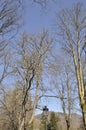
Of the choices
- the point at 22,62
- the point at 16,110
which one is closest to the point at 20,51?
the point at 22,62

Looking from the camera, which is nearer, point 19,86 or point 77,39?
point 77,39

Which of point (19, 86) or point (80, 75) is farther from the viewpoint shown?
point (19, 86)

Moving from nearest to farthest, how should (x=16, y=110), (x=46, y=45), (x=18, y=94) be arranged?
(x=46, y=45) → (x=18, y=94) → (x=16, y=110)

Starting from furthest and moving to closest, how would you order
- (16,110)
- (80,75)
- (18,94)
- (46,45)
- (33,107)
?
(16,110)
(18,94)
(46,45)
(33,107)
(80,75)

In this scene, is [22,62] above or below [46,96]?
above

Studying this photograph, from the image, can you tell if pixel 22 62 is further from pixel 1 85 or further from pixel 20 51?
pixel 1 85

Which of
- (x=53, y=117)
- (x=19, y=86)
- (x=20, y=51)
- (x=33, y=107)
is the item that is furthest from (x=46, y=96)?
(x=53, y=117)

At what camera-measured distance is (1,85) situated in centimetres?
2964

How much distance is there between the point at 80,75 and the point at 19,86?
8.47 meters

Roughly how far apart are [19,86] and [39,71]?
9.05 ft

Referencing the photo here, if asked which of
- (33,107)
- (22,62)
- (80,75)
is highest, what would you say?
(22,62)

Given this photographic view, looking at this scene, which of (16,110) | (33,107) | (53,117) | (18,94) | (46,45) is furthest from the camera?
(53,117)

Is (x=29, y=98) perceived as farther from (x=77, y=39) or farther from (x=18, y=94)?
(x=77, y=39)

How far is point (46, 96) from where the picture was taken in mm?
26344
